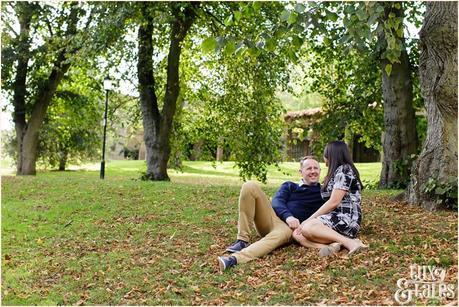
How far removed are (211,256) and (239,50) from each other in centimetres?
269

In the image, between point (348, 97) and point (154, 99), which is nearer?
point (154, 99)

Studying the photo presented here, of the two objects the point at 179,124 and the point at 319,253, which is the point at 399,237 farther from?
the point at 179,124

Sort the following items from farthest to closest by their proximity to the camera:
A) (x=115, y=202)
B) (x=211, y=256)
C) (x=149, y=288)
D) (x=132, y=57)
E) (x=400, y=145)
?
(x=132, y=57), (x=400, y=145), (x=115, y=202), (x=211, y=256), (x=149, y=288)

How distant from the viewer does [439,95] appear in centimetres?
829

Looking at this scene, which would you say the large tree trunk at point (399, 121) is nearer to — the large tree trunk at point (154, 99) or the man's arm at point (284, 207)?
the man's arm at point (284, 207)

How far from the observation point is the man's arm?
6340 millimetres

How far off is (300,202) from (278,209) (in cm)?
29

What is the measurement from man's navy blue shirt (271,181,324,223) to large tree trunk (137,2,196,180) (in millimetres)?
10148

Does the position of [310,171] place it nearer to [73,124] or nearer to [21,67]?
[21,67]

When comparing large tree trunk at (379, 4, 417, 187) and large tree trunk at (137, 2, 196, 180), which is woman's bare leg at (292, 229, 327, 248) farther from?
large tree trunk at (137, 2, 196, 180)

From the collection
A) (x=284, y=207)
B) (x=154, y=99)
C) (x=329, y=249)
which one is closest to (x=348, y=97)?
(x=154, y=99)

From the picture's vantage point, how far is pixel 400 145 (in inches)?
480

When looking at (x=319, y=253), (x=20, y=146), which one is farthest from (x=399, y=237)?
(x=20, y=146)

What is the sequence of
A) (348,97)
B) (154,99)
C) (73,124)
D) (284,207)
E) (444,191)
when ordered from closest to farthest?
(284,207) → (444,191) → (154,99) → (348,97) → (73,124)
